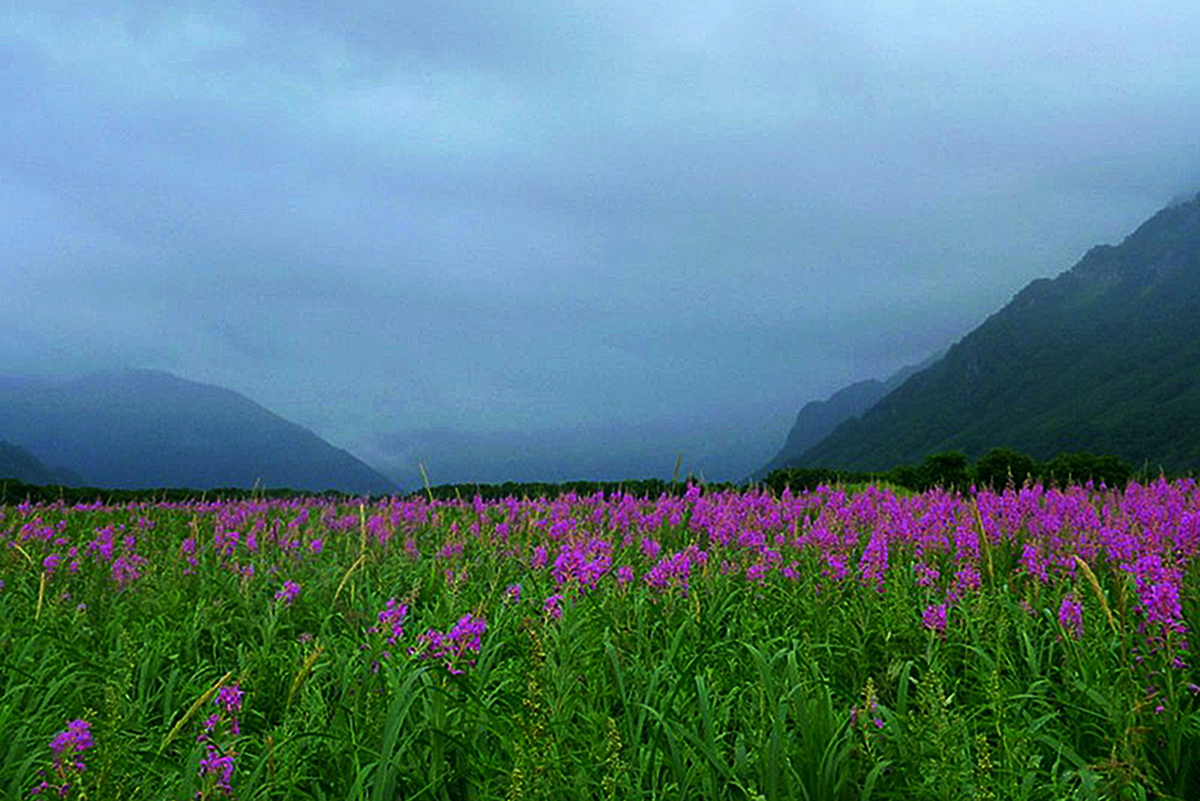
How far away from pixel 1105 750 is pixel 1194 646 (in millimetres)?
1202

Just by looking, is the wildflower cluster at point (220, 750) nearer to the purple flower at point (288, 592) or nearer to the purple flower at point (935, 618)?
the purple flower at point (288, 592)

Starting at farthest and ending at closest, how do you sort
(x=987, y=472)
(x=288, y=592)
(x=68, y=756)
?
(x=987, y=472), (x=288, y=592), (x=68, y=756)

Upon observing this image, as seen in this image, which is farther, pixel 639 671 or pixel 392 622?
pixel 392 622

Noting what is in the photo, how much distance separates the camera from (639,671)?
404 centimetres

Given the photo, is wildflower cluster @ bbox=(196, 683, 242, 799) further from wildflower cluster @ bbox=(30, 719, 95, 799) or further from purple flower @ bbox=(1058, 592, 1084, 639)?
purple flower @ bbox=(1058, 592, 1084, 639)

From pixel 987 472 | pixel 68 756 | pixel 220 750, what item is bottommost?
pixel 220 750

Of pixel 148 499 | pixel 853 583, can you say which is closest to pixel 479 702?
pixel 853 583

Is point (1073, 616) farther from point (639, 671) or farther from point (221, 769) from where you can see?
point (221, 769)

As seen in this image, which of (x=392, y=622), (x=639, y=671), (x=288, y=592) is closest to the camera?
(x=639, y=671)

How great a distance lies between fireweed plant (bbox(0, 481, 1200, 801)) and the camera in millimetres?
3055

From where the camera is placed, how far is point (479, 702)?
11.6ft

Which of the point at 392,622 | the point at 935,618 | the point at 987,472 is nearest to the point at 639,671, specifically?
the point at 392,622

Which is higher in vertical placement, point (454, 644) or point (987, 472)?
point (987, 472)

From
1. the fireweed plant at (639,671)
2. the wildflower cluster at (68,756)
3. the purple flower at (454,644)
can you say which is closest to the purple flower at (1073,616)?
the fireweed plant at (639,671)
